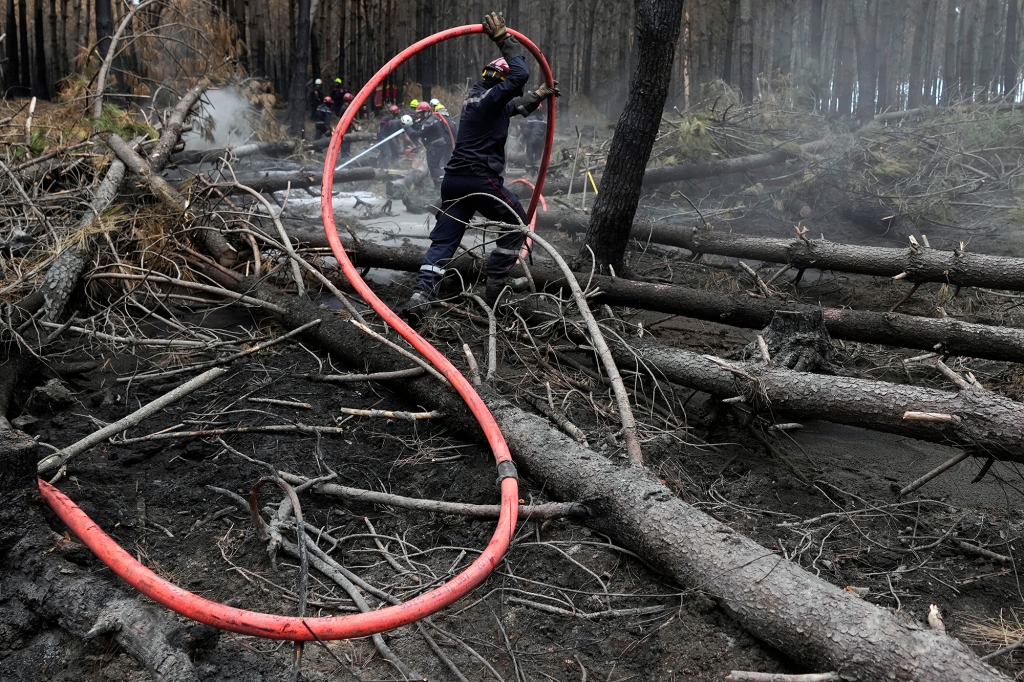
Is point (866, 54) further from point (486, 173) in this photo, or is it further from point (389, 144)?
point (486, 173)

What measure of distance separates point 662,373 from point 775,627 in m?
1.73

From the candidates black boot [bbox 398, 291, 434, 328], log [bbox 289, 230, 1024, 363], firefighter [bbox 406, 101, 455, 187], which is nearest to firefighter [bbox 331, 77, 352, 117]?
firefighter [bbox 406, 101, 455, 187]

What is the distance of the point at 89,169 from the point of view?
538cm

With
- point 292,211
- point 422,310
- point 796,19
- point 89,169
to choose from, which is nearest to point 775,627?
point 422,310

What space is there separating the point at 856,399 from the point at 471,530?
170 centimetres

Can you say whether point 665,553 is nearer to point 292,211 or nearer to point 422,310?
point 422,310

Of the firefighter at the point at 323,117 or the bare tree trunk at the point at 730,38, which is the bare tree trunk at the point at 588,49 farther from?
the firefighter at the point at 323,117

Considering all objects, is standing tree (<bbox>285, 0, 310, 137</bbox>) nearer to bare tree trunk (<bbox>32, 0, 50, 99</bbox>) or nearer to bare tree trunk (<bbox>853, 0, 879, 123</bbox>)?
bare tree trunk (<bbox>32, 0, 50, 99</bbox>)

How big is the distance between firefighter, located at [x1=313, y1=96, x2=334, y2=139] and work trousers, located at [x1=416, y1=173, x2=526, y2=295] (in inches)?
395

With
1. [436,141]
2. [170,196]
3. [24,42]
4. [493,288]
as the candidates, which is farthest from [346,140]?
[493,288]

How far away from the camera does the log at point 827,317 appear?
396 cm

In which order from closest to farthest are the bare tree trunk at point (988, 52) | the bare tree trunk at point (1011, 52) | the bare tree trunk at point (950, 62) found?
the bare tree trunk at point (1011, 52), the bare tree trunk at point (988, 52), the bare tree trunk at point (950, 62)

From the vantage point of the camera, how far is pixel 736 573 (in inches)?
92.1

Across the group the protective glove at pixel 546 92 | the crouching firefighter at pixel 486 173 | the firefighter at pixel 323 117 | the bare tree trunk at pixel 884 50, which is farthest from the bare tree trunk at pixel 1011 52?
the firefighter at pixel 323 117
